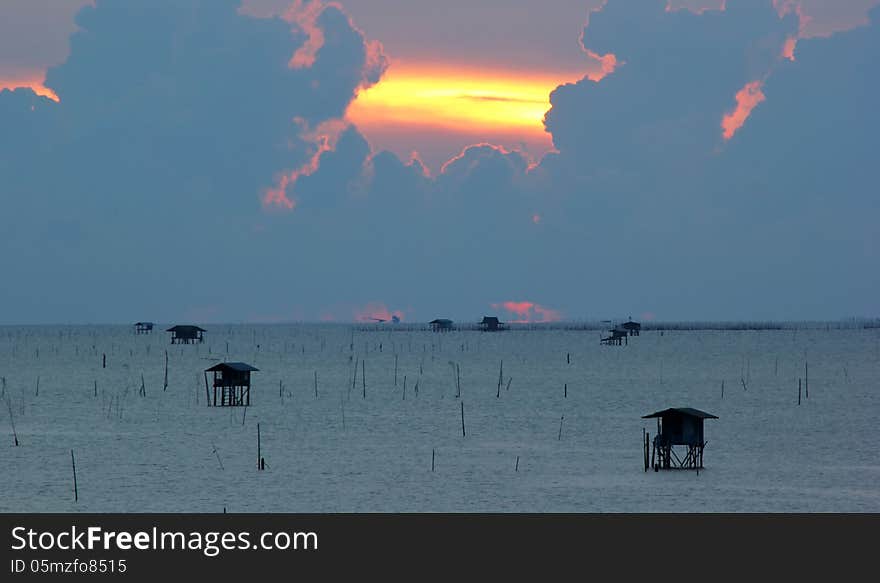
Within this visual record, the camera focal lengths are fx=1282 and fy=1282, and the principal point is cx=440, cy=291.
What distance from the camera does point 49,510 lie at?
1587 inches

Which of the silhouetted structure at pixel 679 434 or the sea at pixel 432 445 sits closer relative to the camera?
the sea at pixel 432 445

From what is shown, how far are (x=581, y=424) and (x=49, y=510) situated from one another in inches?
1390

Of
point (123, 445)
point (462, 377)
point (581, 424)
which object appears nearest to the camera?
point (123, 445)

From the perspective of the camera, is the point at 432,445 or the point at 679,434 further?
the point at 432,445

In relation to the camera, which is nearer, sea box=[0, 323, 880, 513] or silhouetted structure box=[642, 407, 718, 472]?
sea box=[0, 323, 880, 513]
